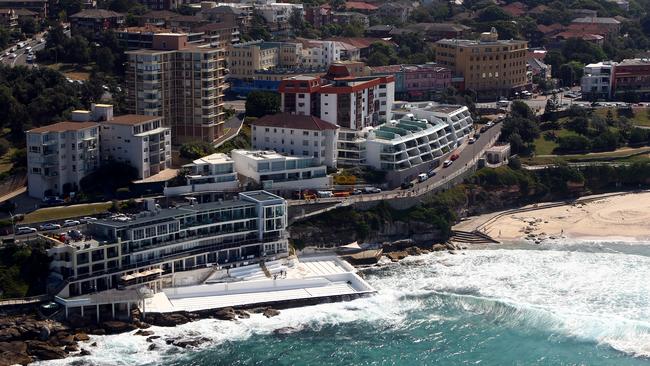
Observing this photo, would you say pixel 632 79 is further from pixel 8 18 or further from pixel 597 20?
pixel 8 18

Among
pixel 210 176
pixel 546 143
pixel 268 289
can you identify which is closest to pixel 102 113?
pixel 210 176

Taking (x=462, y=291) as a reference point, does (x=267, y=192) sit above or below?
above

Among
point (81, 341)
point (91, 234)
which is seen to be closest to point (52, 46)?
point (91, 234)

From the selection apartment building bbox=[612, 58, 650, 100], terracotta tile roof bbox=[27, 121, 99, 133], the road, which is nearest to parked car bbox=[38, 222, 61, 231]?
terracotta tile roof bbox=[27, 121, 99, 133]

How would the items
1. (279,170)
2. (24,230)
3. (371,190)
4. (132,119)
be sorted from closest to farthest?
(24,230) → (279,170) → (132,119) → (371,190)

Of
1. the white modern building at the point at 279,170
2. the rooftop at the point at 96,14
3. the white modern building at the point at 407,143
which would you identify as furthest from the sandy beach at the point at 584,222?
the rooftop at the point at 96,14

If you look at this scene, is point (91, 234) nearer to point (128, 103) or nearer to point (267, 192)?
point (267, 192)
